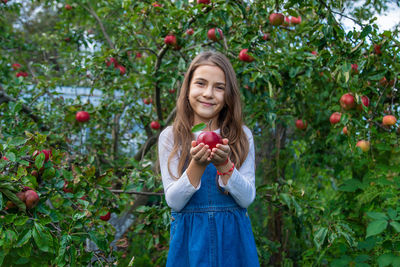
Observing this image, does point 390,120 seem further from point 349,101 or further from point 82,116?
point 82,116

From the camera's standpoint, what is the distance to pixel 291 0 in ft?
5.95

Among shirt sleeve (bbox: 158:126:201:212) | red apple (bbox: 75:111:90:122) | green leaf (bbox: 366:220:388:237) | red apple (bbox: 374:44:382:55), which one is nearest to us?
shirt sleeve (bbox: 158:126:201:212)

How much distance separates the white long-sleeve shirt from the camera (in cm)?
118

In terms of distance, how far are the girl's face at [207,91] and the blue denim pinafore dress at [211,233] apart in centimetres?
23

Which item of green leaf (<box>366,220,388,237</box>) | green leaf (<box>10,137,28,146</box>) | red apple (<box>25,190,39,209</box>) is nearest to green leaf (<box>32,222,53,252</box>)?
red apple (<box>25,190,39,209</box>)

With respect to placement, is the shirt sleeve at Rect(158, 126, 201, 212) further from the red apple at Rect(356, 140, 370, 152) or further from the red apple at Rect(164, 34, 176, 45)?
the red apple at Rect(356, 140, 370, 152)

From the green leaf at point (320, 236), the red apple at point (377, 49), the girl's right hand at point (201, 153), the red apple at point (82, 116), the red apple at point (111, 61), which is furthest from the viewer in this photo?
the red apple at point (82, 116)

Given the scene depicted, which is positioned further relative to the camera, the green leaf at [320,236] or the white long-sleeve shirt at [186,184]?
the green leaf at [320,236]

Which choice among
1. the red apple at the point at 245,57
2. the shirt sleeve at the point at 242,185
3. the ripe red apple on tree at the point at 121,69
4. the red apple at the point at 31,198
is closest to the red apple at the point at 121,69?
the ripe red apple on tree at the point at 121,69

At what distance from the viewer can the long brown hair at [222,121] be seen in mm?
1344

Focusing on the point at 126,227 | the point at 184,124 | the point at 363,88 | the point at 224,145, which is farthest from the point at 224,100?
the point at 126,227

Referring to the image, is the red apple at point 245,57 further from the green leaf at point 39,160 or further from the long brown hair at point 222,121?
the green leaf at point 39,160

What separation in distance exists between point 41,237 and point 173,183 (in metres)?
0.51

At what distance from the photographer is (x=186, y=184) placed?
1174 mm
